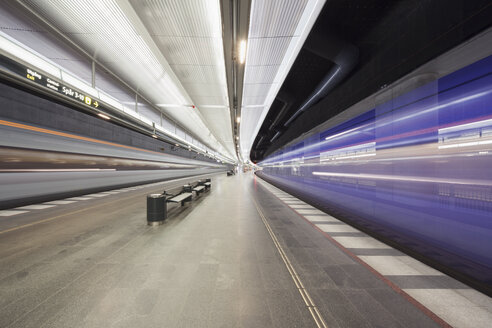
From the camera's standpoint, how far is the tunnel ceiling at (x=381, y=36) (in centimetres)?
223

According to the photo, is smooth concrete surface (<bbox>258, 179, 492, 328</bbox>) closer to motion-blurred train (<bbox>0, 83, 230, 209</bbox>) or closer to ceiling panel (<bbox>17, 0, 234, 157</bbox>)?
ceiling panel (<bbox>17, 0, 234, 157</bbox>)

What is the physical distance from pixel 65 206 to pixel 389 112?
10.5 m

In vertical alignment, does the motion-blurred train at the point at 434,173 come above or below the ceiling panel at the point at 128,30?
below

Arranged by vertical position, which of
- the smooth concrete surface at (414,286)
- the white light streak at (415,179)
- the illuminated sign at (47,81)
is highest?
the illuminated sign at (47,81)

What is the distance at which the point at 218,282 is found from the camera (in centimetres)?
213

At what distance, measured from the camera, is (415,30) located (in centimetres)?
267

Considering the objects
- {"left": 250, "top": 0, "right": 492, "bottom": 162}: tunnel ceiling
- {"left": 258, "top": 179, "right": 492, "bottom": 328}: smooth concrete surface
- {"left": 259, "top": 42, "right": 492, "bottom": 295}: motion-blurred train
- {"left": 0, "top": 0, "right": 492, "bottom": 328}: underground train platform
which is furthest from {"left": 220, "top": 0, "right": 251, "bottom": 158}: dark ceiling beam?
{"left": 258, "top": 179, "right": 492, "bottom": 328}: smooth concrete surface

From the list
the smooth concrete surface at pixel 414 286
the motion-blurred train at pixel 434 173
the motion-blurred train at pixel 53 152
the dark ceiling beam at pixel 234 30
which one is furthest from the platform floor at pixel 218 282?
the dark ceiling beam at pixel 234 30

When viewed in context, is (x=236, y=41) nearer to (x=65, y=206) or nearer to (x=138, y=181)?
(x=65, y=206)

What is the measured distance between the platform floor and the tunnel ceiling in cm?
338

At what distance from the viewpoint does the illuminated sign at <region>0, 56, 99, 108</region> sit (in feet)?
9.84

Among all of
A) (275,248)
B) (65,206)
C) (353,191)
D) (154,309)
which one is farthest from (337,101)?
(65,206)

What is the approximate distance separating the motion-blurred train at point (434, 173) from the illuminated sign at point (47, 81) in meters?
7.48

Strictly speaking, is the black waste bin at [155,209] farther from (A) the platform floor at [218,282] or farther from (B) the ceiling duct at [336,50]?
(B) the ceiling duct at [336,50]
